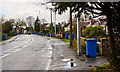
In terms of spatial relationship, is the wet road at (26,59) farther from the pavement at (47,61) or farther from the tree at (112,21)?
the tree at (112,21)

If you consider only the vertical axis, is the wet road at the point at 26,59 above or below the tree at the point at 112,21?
below

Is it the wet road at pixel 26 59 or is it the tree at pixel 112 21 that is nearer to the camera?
the tree at pixel 112 21

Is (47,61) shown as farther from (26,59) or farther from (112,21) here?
(112,21)

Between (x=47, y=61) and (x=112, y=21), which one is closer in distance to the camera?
(x=112, y=21)

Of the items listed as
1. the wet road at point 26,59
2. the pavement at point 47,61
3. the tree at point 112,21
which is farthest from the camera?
the wet road at point 26,59

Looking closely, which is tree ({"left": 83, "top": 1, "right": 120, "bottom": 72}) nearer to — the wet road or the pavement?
the pavement

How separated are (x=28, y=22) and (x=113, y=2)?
3881 inches

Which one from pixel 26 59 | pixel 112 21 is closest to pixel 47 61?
pixel 26 59

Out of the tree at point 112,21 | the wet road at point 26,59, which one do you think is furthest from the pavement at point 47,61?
the tree at point 112,21

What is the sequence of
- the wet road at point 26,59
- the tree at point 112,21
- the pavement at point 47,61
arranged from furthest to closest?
the wet road at point 26,59, the pavement at point 47,61, the tree at point 112,21

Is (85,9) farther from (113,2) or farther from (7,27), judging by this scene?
(7,27)

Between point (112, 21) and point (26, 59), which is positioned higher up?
point (112, 21)

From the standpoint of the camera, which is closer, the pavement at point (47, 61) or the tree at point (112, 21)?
the tree at point (112, 21)

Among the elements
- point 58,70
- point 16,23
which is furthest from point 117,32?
point 16,23
